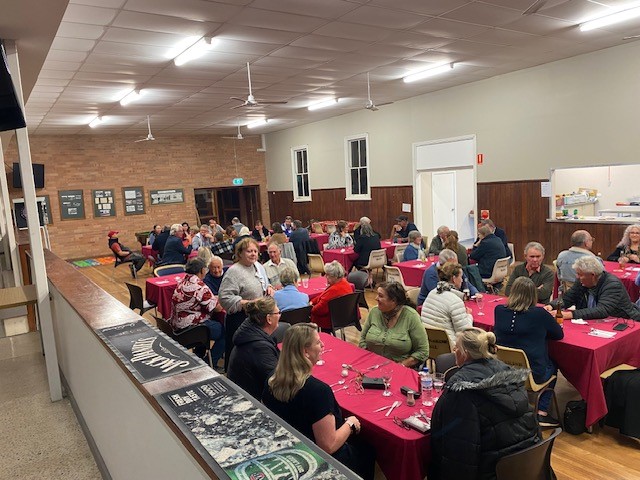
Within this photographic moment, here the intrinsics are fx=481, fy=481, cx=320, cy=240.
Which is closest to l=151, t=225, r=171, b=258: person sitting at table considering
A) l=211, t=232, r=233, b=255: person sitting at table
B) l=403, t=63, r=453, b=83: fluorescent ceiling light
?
l=211, t=232, r=233, b=255: person sitting at table

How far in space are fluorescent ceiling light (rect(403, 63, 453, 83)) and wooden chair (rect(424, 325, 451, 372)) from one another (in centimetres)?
679

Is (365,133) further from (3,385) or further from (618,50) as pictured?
(3,385)

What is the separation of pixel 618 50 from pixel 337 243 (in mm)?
6274

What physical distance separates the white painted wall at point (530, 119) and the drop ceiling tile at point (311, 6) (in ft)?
17.0

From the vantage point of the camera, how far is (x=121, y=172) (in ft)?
54.5

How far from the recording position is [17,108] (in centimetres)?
333

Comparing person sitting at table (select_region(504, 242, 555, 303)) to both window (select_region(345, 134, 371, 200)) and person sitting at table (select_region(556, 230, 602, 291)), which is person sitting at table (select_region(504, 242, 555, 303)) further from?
window (select_region(345, 134, 371, 200))

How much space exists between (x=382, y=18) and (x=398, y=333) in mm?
4423

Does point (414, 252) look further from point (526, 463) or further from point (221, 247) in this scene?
point (526, 463)

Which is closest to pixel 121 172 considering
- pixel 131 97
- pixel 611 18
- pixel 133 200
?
pixel 133 200

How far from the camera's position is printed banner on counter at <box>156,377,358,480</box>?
120 cm

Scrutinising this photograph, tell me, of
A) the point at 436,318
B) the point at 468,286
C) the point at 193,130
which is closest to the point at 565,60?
the point at 468,286

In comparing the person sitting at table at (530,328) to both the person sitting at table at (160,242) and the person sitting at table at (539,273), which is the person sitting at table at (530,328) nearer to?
the person sitting at table at (539,273)

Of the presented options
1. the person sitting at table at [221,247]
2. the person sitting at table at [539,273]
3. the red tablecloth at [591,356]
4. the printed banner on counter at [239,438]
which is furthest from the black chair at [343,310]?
the person sitting at table at [221,247]
